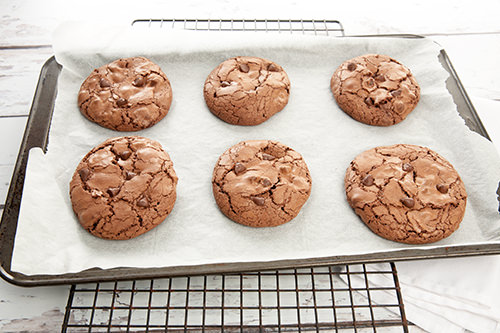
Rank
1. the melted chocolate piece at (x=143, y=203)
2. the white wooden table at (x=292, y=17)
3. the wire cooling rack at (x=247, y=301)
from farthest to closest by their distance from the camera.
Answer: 1. the white wooden table at (x=292, y=17)
2. the melted chocolate piece at (x=143, y=203)
3. the wire cooling rack at (x=247, y=301)

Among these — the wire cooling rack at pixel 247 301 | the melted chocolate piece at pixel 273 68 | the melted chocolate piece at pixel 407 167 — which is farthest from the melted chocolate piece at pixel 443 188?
the melted chocolate piece at pixel 273 68

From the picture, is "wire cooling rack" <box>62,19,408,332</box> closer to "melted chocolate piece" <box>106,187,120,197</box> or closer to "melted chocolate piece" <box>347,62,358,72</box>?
"melted chocolate piece" <box>106,187,120,197</box>

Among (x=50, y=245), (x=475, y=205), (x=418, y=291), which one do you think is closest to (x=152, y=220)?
(x=50, y=245)

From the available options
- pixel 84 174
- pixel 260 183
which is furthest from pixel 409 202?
pixel 84 174

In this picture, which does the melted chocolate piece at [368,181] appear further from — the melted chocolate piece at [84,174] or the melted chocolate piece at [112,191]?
the melted chocolate piece at [84,174]

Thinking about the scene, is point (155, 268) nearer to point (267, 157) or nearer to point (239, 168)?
point (239, 168)
